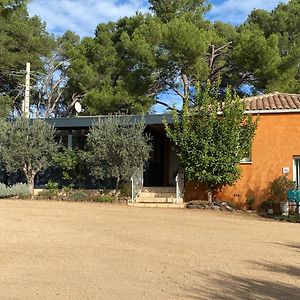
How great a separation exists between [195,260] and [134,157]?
1069cm

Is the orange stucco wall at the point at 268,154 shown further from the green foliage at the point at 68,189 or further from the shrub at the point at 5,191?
the shrub at the point at 5,191

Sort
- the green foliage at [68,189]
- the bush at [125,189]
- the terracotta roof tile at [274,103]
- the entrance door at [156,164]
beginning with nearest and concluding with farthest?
the terracotta roof tile at [274,103], the bush at [125,189], the green foliage at [68,189], the entrance door at [156,164]

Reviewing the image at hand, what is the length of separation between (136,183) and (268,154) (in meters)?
5.14

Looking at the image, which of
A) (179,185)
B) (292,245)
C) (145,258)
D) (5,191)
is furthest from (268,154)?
(145,258)

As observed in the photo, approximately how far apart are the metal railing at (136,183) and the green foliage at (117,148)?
0.83ft

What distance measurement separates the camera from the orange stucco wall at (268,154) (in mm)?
17312

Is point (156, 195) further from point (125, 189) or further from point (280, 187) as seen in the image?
point (280, 187)

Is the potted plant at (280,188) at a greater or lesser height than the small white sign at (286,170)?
lesser

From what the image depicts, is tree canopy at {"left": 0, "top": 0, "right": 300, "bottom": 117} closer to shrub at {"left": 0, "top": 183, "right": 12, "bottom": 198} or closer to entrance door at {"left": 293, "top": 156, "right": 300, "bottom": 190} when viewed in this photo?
entrance door at {"left": 293, "top": 156, "right": 300, "bottom": 190}

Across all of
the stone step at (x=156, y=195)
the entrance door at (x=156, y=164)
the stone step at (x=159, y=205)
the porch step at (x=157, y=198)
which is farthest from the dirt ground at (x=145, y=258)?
the entrance door at (x=156, y=164)

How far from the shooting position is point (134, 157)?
59.0 ft

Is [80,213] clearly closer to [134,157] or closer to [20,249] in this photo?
[134,157]

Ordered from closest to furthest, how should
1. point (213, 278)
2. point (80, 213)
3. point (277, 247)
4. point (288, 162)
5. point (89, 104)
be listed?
1. point (213, 278)
2. point (277, 247)
3. point (80, 213)
4. point (288, 162)
5. point (89, 104)

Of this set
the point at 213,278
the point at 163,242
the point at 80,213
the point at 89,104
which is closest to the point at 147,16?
the point at 89,104
